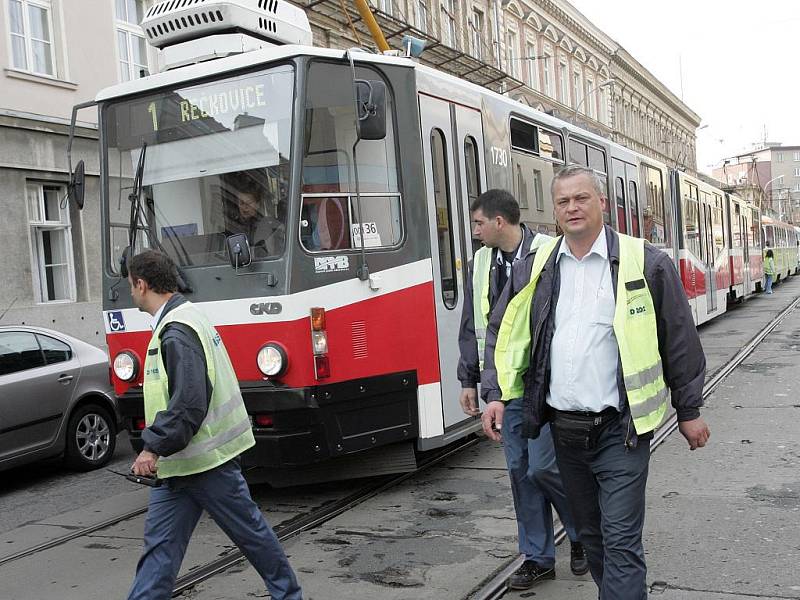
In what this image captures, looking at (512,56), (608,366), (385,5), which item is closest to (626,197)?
(608,366)

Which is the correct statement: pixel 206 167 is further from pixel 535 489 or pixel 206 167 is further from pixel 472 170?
pixel 535 489

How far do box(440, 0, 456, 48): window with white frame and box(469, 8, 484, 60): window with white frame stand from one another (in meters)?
1.42

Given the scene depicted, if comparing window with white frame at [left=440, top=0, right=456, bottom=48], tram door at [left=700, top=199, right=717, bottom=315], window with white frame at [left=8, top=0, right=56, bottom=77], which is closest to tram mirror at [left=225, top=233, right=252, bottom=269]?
window with white frame at [left=8, top=0, right=56, bottom=77]

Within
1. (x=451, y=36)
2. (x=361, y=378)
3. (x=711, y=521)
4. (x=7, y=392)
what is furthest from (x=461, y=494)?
(x=451, y=36)

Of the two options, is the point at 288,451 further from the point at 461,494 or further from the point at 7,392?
the point at 7,392

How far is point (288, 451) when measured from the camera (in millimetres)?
5918

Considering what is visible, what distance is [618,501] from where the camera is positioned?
3.37 m

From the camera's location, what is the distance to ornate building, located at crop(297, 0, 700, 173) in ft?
82.1

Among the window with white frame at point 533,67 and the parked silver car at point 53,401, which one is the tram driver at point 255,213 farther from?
the window with white frame at point 533,67

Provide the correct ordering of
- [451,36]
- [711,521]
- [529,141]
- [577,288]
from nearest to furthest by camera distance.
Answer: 1. [577,288]
2. [711,521]
3. [529,141]
4. [451,36]

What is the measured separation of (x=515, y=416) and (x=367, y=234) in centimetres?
209

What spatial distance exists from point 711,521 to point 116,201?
463 centimetres

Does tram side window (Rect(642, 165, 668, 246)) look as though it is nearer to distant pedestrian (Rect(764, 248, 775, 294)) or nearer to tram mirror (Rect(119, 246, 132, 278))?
tram mirror (Rect(119, 246, 132, 278))

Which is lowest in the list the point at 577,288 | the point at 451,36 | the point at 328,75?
the point at 577,288
